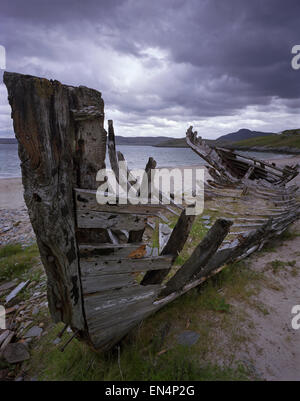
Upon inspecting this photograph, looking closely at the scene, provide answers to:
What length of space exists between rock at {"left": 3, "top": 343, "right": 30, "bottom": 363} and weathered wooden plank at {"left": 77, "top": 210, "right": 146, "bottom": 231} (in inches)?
108

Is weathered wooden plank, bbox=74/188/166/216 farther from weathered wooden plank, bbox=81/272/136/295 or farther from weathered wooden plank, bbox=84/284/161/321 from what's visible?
weathered wooden plank, bbox=84/284/161/321

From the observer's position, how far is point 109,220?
2209mm

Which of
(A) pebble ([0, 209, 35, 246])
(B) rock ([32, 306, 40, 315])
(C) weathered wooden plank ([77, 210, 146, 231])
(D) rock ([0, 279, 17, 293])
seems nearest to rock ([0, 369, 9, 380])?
(B) rock ([32, 306, 40, 315])

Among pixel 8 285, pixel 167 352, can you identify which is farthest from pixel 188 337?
pixel 8 285

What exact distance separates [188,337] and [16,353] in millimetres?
2646

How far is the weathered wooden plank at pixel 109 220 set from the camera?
210 centimetres

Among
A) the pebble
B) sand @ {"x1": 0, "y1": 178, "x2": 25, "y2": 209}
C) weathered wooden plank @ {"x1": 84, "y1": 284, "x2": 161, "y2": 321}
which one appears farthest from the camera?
sand @ {"x1": 0, "y1": 178, "x2": 25, "y2": 209}

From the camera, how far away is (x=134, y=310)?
283 centimetres

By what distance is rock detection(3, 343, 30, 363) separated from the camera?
3.28 metres

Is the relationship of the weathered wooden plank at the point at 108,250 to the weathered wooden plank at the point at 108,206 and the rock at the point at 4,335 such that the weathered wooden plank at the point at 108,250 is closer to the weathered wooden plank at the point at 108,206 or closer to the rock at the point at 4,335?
the weathered wooden plank at the point at 108,206

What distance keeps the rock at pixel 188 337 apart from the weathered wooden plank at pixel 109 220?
201cm
